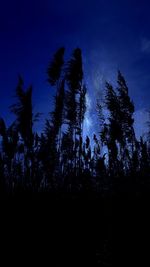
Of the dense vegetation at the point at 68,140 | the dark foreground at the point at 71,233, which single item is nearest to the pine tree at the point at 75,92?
the dense vegetation at the point at 68,140

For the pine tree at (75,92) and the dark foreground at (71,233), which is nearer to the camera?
the dark foreground at (71,233)

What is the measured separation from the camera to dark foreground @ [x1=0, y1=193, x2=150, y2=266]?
3.18 meters

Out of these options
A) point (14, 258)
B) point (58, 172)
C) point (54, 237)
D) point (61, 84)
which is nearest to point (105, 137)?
point (58, 172)

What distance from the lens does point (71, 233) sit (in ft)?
14.9

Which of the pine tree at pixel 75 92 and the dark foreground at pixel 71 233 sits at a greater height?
the pine tree at pixel 75 92

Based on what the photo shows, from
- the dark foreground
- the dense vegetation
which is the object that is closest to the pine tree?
the dense vegetation

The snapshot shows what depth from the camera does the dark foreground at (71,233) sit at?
318cm

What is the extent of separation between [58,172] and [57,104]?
5.25m

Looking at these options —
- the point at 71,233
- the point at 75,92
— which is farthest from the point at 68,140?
the point at 71,233

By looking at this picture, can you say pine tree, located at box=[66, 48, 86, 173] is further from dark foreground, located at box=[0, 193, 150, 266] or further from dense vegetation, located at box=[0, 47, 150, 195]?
dark foreground, located at box=[0, 193, 150, 266]

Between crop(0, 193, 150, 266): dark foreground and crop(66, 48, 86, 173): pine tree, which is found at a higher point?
crop(66, 48, 86, 173): pine tree

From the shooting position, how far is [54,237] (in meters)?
4.11

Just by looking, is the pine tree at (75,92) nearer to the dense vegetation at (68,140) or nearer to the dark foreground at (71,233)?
the dense vegetation at (68,140)

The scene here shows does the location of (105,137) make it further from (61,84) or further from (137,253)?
(137,253)
